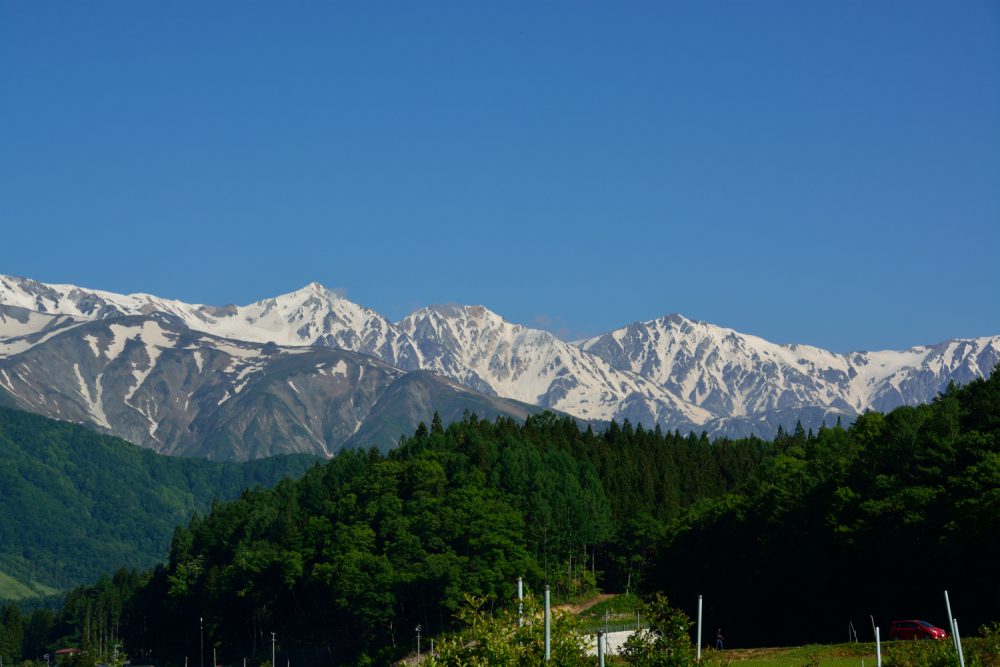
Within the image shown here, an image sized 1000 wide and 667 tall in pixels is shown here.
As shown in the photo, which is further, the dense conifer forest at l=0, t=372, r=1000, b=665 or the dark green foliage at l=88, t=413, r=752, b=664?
the dark green foliage at l=88, t=413, r=752, b=664

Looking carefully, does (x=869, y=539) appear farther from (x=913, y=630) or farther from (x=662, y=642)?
(x=662, y=642)

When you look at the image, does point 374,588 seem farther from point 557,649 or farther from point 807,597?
point 557,649

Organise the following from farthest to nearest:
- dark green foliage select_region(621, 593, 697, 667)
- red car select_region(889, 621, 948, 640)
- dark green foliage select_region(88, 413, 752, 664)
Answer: dark green foliage select_region(88, 413, 752, 664) < red car select_region(889, 621, 948, 640) < dark green foliage select_region(621, 593, 697, 667)

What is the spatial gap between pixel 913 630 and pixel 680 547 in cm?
6201

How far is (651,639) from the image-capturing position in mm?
64500

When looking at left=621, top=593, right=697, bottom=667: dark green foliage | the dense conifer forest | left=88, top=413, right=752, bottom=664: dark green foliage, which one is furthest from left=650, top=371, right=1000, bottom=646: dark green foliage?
left=621, top=593, right=697, bottom=667: dark green foliage

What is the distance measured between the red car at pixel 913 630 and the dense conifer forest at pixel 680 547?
1056 centimetres

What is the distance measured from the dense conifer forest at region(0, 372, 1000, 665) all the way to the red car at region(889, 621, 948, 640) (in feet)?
34.6

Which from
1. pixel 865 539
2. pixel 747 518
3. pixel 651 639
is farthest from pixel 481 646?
pixel 747 518

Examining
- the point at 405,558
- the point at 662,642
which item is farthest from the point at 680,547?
the point at 662,642

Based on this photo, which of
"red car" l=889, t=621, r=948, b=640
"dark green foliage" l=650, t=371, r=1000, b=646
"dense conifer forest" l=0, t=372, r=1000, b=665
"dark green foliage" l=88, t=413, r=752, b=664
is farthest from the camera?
"dark green foliage" l=88, t=413, r=752, b=664

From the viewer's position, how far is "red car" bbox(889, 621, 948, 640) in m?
91.0

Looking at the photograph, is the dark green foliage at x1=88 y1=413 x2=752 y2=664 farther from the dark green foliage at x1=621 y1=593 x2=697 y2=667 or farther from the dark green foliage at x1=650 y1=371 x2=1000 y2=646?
the dark green foliage at x1=621 y1=593 x2=697 y2=667

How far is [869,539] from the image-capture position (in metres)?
115
